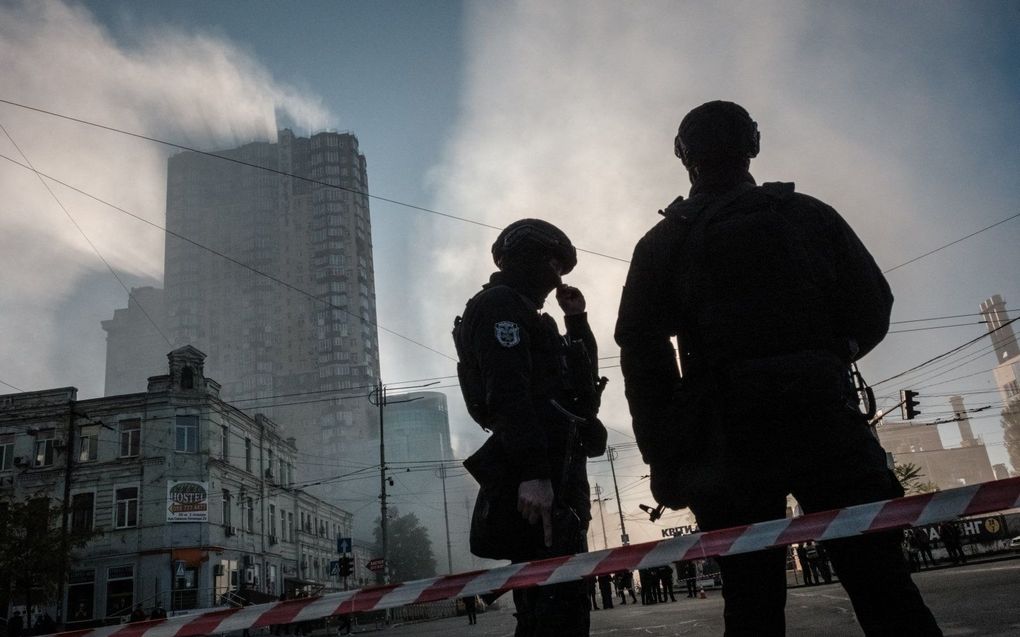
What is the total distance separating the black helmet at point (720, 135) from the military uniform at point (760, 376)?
0.09 metres

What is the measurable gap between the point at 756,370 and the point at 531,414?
0.90 metres

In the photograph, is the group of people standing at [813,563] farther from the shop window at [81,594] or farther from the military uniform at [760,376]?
the shop window at [81,594]

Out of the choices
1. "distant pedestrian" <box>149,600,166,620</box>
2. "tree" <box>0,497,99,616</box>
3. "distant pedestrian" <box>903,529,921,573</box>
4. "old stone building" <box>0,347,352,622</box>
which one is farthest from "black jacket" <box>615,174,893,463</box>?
"old stone building" <box>0,347,352,622</box>

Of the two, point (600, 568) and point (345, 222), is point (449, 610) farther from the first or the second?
point (345, 222)

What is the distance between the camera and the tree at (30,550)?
25.7m

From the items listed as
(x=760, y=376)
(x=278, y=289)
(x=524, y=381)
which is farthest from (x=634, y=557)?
(x=278, y=289)

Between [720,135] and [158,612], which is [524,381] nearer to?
[720,135]

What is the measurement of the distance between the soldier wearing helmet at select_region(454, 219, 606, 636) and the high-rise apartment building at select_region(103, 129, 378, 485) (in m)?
115

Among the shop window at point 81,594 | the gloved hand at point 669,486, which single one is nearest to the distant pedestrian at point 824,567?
the gloved hand at point 669,486

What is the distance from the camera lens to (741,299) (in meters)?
2.08

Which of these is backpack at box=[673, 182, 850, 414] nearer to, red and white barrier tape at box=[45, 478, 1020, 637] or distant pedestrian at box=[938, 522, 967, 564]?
red and white barrier tape at box=[45, 478, 1020, 637]

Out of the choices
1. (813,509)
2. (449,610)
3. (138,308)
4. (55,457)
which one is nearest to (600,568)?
(813,509)

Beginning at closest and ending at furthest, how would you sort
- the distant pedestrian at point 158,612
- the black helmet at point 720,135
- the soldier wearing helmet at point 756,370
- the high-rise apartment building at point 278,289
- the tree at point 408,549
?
the soldier wearing helmet at point 756,370 → the black helmet at point 720,135 → the distant pedestrian at point 158,612 → the tree at point 408,549 → the high-rise apartment building at point 278,289

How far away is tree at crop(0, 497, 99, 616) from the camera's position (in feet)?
84.3
